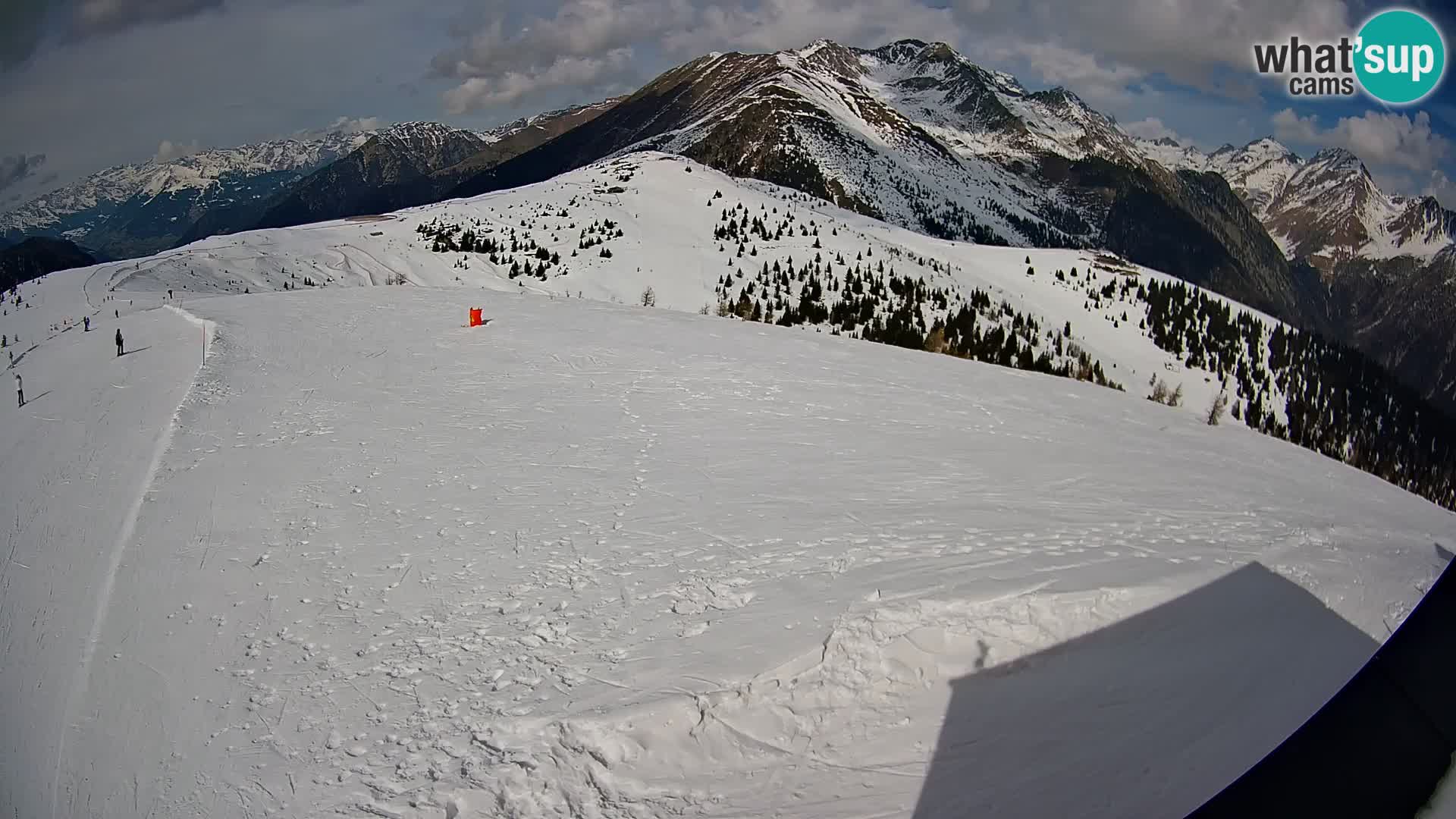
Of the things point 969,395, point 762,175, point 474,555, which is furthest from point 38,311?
point 762,175

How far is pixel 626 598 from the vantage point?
21.5 ft

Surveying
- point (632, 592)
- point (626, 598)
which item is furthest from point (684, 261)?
point (626, 598)

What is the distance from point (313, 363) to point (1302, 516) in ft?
51.9

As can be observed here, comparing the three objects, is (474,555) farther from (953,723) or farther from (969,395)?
(969,395)

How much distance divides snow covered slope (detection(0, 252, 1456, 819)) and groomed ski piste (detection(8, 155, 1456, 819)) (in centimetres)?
3

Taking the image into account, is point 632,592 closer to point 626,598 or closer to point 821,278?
point 626,598

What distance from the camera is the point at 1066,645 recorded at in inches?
234

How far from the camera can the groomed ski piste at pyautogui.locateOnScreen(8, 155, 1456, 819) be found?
4742 millimetres

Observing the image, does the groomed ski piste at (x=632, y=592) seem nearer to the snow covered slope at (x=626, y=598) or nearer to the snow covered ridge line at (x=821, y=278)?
the snow covered slope at (x=626, y=598)

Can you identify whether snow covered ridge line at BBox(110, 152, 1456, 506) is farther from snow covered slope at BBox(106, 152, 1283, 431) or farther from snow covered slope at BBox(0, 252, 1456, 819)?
snow covered slope at BBox(0, 252, 1456, 819)

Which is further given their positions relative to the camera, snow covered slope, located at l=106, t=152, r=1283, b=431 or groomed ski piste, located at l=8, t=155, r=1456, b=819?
snow covered slope, located at l=106, t=152, r=1283, b=431

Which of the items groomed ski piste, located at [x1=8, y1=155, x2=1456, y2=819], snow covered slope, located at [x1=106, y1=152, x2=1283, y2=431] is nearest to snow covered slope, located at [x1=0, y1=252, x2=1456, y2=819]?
groomed ski piste, located at [x1=8, y1=155, x2=1456, y2=819]

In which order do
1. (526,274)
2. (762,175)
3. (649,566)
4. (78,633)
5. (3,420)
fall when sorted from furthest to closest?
1. (762,175)
2. (526,274)
3. (3,420)
4. (649,566)
5. (78,633)

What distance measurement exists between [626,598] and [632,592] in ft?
0.38
